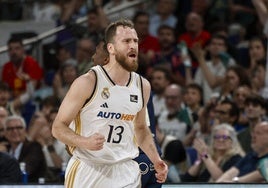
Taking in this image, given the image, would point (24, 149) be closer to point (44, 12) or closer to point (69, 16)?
point (69, 16)

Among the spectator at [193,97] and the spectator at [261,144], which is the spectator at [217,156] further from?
the spectator at [193,97]

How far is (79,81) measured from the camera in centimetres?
752

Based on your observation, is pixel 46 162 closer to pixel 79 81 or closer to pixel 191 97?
pixel 191 97

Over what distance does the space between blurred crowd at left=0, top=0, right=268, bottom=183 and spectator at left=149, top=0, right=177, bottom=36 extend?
0.02 m

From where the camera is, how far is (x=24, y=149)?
11945 mm

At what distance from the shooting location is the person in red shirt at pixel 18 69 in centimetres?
1489

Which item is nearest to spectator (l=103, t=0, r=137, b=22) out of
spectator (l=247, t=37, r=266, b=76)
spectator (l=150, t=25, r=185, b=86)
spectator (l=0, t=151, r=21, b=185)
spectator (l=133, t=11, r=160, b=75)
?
spectator (l=133, t=11, r=160, b=75)

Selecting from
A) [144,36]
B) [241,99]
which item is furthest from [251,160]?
[144,36]

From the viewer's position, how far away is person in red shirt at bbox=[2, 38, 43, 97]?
1489 centimetres

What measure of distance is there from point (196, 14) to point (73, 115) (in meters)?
7.77

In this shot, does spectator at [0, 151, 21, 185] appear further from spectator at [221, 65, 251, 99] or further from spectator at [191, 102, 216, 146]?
spectator at [221, 65, 251, 99]

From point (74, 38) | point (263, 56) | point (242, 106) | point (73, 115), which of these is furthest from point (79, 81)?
point (74, 38)

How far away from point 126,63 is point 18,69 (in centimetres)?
750

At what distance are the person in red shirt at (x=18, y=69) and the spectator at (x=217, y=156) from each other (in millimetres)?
4138
